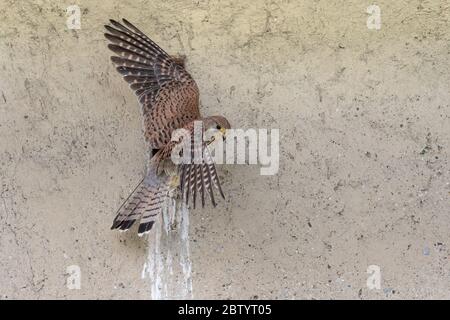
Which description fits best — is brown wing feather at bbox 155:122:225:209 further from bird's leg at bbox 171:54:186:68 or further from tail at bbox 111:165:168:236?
bird's leg at bbox 171:54:186:68

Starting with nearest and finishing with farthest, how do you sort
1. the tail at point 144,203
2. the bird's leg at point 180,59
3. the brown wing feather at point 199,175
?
1. the brown wing feather at point 199,175
2. the tail at point 144,203
3. the bird's leg at point 180,59

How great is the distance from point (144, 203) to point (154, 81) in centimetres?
74

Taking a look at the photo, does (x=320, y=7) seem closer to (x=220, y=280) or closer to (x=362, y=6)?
(x=362, y=6)

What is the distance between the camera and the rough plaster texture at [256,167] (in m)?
4.11

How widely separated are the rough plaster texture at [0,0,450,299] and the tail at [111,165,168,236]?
0.13 metres

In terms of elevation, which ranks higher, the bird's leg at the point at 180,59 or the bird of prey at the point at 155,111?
the bird's leg at the point at 180,59

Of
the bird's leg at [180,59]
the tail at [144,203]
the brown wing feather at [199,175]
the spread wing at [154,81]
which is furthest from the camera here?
the bird's leg at [180,59]

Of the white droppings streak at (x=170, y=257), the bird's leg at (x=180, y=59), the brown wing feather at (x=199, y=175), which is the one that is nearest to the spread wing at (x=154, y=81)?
the bird's leg at (x=180, y=59)

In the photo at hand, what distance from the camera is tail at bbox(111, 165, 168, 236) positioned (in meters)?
4.02

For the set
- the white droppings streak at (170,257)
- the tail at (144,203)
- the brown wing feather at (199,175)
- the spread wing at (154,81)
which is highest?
the spread wing at (154,81)

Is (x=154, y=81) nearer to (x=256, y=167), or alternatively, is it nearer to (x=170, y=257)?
(x=256, y=167)

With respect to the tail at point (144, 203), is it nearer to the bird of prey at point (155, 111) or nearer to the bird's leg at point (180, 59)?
the bird of prey at point (155, 111)

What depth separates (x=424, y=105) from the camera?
437 centimetres

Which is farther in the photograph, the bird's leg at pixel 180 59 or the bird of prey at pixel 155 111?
the bird's leg at pixel 180 59
